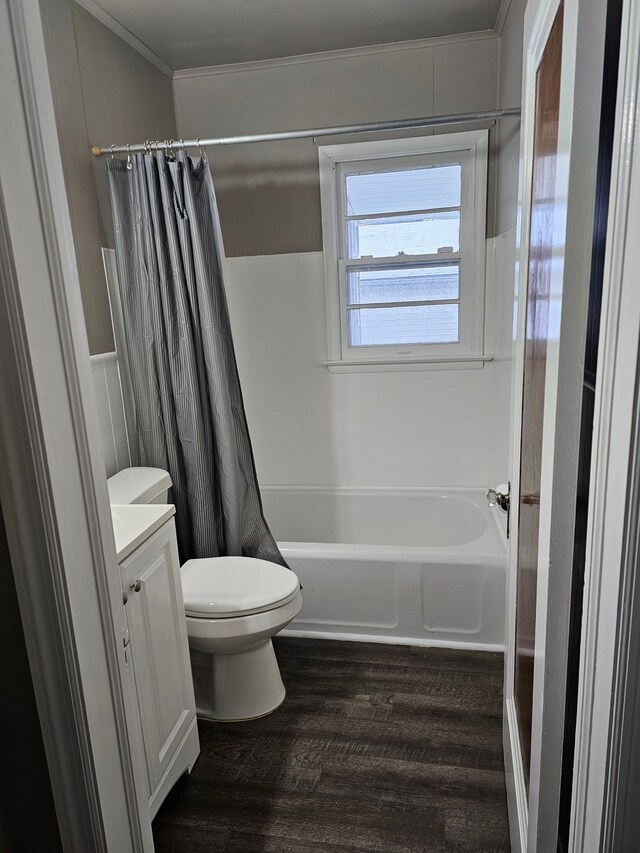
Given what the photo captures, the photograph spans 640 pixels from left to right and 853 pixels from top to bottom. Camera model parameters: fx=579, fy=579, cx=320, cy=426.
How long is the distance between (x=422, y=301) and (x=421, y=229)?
1.12 feet

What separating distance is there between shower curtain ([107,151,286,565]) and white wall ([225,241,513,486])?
27.3 inches

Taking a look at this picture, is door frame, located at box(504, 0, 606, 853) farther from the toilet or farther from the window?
the window

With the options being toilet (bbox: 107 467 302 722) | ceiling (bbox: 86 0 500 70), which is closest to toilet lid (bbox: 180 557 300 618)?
toilet (bbox: 107 467 302 722)

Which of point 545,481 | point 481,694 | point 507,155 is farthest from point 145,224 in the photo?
point 481,694

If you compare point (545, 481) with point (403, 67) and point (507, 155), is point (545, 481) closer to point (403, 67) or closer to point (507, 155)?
point (507, 155)

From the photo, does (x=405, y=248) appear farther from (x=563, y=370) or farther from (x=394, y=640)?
(x=563, y=370)

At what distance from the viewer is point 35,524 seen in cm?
83

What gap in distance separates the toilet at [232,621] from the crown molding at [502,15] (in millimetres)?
2259

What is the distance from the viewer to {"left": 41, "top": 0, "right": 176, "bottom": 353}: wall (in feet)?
6.73

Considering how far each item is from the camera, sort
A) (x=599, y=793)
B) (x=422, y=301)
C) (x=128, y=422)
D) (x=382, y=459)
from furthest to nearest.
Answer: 1. (x=382, y=459)
2. (x=422, y=301)
3. (x=128, y=422)
4. (x=599, y=793)

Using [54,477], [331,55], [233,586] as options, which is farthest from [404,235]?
[54,477]

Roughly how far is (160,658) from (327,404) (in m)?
1.76

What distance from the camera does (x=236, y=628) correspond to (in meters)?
1.83

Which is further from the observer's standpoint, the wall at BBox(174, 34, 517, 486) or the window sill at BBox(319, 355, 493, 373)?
the window sill at BBox(319, 355, 493, 373)
